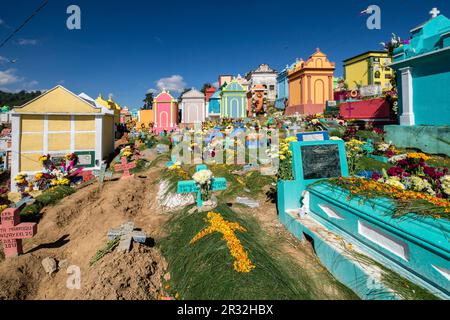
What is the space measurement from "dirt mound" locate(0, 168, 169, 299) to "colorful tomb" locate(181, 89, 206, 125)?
1721 cm

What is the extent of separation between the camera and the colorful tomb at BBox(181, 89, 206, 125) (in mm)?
26359

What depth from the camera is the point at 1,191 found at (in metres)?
12.6

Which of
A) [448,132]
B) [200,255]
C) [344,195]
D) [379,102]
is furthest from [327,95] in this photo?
[200,255]

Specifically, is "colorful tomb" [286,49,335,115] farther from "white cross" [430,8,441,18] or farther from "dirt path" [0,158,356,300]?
"dirt path" [0,158,356,300]

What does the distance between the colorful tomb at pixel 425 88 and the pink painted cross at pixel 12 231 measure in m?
13.3

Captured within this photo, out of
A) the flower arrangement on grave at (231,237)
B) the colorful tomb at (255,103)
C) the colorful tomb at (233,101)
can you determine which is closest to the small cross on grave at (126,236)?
the flower arrangement on grave at (231,237)

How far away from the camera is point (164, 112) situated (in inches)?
985

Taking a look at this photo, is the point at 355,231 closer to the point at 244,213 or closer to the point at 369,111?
the point at 244,213

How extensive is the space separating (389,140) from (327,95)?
1324 cm

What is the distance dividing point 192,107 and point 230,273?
24359 mm

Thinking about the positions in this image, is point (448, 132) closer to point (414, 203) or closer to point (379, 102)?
point (379, 102)

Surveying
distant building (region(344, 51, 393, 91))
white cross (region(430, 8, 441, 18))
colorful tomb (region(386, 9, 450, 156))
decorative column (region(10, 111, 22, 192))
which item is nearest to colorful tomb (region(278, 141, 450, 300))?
colorful tomb (region(386, 9, 450, 156))

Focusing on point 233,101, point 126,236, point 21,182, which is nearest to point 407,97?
point 126,236

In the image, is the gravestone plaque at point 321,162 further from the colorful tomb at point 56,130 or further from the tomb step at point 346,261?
the colorful tomb at point 56,130
